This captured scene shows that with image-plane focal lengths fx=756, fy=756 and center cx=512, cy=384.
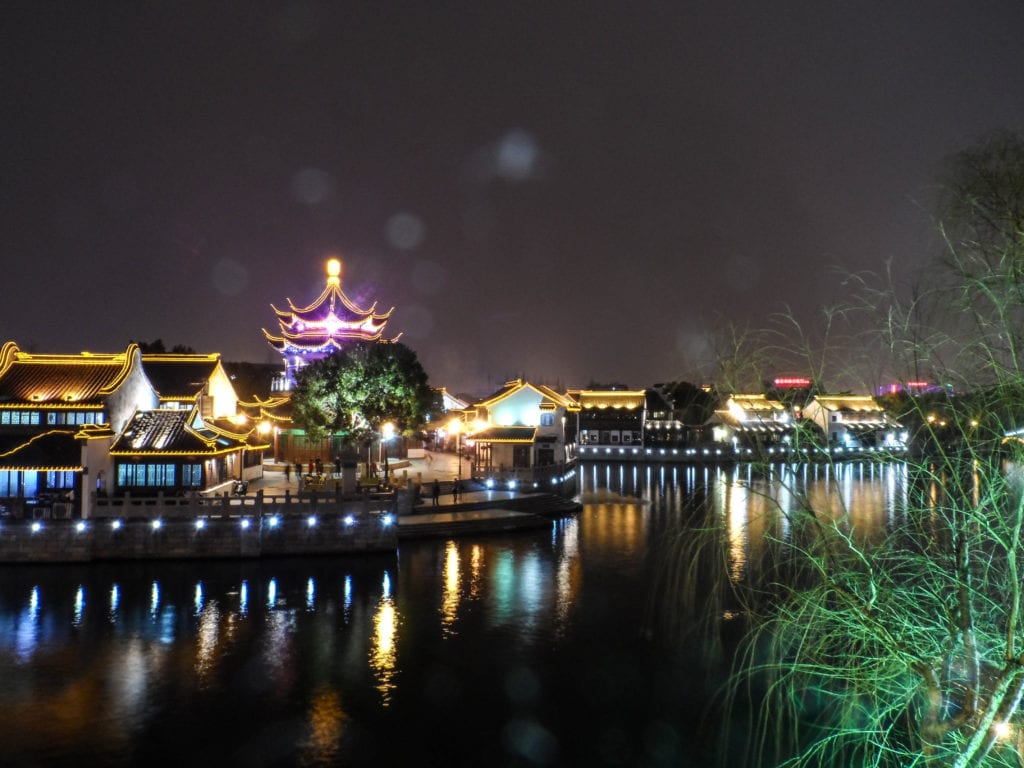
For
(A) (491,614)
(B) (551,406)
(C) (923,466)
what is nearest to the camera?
(C) (923,466)

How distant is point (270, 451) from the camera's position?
48969 mm

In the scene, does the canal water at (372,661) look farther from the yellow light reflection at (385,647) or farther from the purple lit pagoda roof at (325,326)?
the purple lit pagoda roof at (325,326)

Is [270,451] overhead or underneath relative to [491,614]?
overhead

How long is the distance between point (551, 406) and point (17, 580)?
1206 inches

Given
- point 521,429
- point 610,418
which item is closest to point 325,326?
point 521,429

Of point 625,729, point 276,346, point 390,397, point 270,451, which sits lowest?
point 625,729

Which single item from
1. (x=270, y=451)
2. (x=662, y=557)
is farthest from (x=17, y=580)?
(x=270, y=451)

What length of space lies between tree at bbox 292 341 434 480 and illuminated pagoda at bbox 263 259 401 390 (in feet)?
45.2

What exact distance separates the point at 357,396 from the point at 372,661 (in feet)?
69.6

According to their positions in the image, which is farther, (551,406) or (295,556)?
(551,406)

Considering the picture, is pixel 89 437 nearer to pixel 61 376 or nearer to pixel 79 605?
pixel 61 376

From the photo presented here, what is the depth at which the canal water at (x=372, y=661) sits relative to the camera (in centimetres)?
1355

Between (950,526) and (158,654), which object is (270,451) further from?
(950,526)

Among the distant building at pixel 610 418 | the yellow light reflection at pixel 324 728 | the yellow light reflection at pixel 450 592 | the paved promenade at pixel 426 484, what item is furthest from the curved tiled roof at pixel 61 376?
the distant building at pixel 610 418
